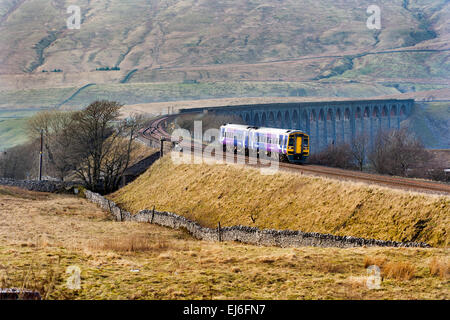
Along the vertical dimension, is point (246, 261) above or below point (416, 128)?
below

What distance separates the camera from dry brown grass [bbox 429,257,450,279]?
56.5 ft

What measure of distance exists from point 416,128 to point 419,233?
178m

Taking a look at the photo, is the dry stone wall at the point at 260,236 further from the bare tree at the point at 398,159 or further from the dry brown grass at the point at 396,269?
the bare tree at the point at 398,159

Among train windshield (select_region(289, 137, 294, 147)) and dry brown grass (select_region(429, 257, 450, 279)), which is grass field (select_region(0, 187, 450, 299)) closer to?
dry brown grass (select_region(429, 257, 450, 279))

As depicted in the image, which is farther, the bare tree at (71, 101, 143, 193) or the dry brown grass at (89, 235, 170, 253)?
the bare tree at (71, 101, 143, 193)

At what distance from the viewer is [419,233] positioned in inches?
995

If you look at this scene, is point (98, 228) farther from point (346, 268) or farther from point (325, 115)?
point (325, 115)

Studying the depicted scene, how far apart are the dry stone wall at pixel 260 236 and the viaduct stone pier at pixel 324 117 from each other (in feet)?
290

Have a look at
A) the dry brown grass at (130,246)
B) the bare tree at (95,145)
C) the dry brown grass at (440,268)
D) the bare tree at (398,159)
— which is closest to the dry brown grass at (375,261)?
the dry brown grass at (440,268)

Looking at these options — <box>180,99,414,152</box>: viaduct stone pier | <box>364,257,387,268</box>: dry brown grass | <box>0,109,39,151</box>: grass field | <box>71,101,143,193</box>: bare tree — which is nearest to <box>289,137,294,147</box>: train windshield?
<box>71,101,143,193</box>: bare tree

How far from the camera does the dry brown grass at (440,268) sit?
56.5 feet

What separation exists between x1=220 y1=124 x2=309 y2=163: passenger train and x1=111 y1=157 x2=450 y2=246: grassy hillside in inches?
290

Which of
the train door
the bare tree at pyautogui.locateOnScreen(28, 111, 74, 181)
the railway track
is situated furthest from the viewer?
the bare tree at pyautogui.locateOnScreen(28, 111, 74, 181)
